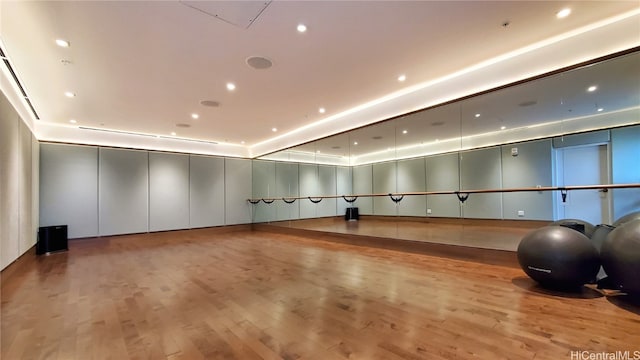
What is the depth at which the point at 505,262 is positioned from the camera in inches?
177

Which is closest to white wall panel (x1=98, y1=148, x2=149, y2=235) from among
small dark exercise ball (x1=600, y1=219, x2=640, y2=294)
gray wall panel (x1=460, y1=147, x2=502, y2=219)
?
gray wall panel (x1=460, y1=147, x2=502, y2=219)

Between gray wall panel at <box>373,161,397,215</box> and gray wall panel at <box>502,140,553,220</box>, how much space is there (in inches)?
98.8

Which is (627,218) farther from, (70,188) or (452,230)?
(70,188)

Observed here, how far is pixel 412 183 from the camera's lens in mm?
6965

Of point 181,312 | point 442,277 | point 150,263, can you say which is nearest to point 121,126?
point 150,263

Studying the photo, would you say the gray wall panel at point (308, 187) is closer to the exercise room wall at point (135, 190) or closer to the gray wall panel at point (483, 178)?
the exercise room wall at point (135, 190)

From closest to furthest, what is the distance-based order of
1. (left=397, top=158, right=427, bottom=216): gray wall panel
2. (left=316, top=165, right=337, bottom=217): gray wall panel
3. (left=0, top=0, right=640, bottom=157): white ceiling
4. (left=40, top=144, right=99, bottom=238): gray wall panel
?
(left=0, top=0, right=640, bottom=157): white ceiling → (left=397, top=158, right=427, bottom=216): gray wall panel → (left=40, top=144, right=99, bottom=238): gray wall panel → (left=316, top=165, right=337, bottom=217): gray wall panel

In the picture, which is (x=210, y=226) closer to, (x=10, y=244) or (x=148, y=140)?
(x=148, y=140)

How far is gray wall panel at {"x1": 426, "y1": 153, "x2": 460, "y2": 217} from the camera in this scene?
252 inches

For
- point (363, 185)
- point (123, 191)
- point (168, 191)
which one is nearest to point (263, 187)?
point (168, 191)

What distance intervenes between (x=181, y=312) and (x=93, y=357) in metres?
Result: 0.88

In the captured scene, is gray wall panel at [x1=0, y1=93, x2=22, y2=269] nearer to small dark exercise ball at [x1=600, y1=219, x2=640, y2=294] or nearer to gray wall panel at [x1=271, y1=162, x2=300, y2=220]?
gray wall panel at [x1=271, y1=162, x2=300, y2=220]

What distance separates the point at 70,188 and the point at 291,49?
7892 mm

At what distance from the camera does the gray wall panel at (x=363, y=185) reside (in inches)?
322
